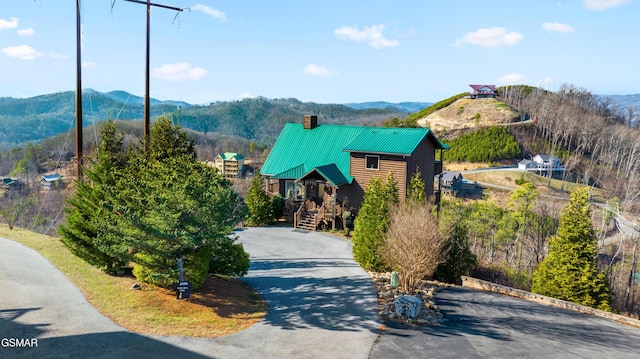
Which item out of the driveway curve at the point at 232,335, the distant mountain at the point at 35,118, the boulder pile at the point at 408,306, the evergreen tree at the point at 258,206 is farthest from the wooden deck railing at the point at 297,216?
the distant mountain at the point at 35,118

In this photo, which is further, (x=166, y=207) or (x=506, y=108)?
(x=506, y=108)

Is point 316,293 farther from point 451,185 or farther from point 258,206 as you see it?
point 451,185

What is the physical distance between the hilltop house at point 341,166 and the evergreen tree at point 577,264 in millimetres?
11480

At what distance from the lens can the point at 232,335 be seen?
1316 cm

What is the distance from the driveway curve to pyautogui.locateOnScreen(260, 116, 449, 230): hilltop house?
32.2 feet

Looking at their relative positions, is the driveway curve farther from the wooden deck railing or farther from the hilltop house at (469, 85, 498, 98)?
the hilltop house at (469, 85, 498, 98)

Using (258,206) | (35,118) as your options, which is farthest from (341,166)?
(35,118)

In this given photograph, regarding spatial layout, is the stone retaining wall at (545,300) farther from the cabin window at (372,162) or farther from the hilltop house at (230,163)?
the hilltop house at (230,163)

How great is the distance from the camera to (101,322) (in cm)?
1337

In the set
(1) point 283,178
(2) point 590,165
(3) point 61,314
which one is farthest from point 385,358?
(2) point 590,165

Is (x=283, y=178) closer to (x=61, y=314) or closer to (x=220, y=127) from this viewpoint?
(x=61, y=314)

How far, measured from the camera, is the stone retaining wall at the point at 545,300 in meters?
17.2

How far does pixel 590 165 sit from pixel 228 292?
273 ft

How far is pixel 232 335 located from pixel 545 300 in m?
13.3
